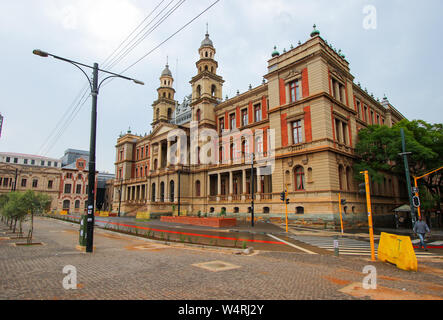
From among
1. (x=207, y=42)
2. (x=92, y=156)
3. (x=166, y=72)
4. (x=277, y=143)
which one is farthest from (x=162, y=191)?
(x=92, y=156)

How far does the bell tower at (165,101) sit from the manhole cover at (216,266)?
53.0 m

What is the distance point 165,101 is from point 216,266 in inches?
2202

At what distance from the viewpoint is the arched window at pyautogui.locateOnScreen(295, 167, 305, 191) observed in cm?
2833

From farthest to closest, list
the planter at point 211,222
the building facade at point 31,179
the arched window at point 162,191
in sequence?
the building facade at point 31,179
the arched window at point 162,191
the planter at point 211,222

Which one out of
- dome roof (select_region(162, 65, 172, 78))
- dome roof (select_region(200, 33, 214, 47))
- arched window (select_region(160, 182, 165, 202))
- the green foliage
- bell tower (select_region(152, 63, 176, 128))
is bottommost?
arched window (select_region(160, 182, 165, 202))

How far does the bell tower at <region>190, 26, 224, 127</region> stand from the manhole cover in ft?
112

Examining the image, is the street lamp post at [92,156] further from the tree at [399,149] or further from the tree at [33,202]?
the tree at [399,149]

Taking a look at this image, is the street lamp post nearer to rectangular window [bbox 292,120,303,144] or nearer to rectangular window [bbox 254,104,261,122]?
rectangular window [bbox 292,120,303,144]

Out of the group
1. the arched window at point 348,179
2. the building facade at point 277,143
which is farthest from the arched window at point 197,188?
the arched window at point 348,179

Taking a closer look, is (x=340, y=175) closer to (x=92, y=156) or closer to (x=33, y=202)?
(x=92, y=156)

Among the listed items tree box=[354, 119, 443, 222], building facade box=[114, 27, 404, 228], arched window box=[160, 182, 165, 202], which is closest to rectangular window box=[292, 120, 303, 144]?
building facade box=[114, 27, 404, 228]

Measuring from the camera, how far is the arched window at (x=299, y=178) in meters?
28.3

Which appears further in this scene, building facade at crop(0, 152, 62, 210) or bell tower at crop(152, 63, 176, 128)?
building facade at crop(0, 152, 62, 210)

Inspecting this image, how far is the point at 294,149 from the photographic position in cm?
2923
